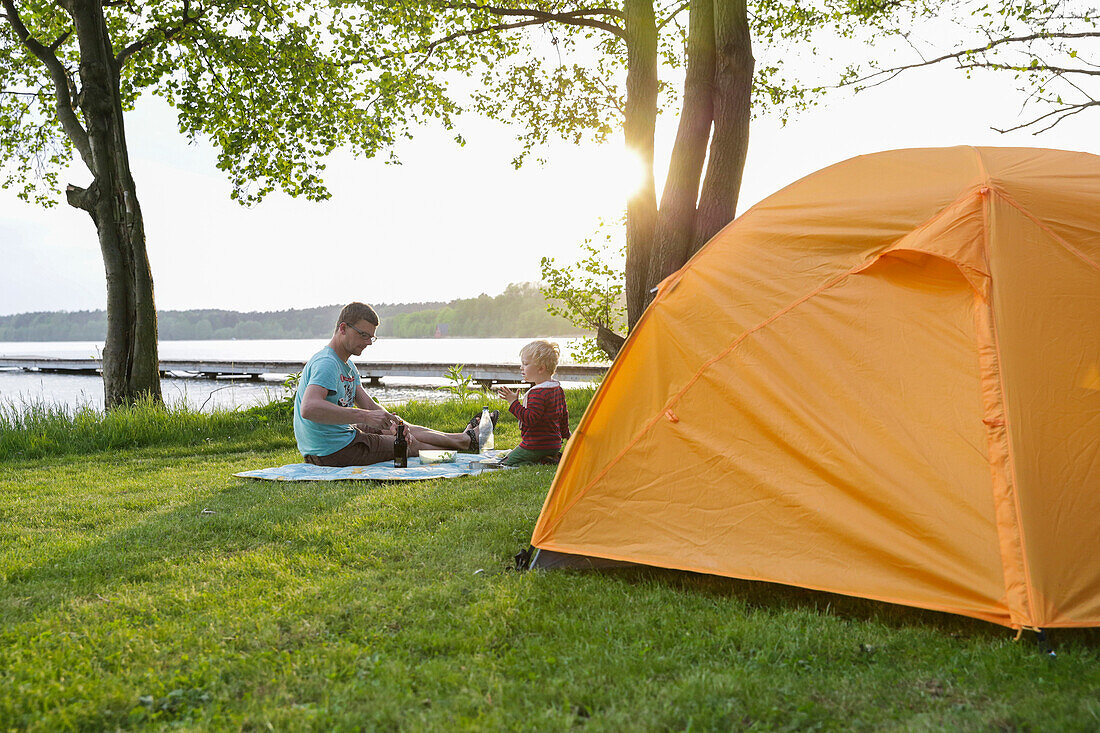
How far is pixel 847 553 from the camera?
347cm

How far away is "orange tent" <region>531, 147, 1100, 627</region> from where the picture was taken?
3.23 meters

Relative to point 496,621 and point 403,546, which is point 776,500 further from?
point 403,546

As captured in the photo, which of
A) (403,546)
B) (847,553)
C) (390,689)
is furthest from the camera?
(403,546)

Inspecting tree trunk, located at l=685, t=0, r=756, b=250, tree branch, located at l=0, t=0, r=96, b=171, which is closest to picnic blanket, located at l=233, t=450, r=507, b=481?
tree trunk, located at l=685, t=0, r=756, b=250

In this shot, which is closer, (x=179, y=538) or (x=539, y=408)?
(x=179, y=538)

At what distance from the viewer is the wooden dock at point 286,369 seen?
2941 cm

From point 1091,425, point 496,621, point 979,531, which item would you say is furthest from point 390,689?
point 1091,425

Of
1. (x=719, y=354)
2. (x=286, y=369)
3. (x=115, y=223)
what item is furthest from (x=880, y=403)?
(x=286, y=369)

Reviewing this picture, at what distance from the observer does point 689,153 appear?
8375 millimetres

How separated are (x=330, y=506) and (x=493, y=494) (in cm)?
118

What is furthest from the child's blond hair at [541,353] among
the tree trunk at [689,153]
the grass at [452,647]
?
the tree trunk at [689,153]

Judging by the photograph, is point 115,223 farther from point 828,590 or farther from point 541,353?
point 828,590

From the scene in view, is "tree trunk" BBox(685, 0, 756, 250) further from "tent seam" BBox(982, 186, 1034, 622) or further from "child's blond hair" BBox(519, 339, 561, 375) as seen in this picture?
"tent seam" BBox(982, 186, 1034, 622)

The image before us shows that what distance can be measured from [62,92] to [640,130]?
31.5ft
